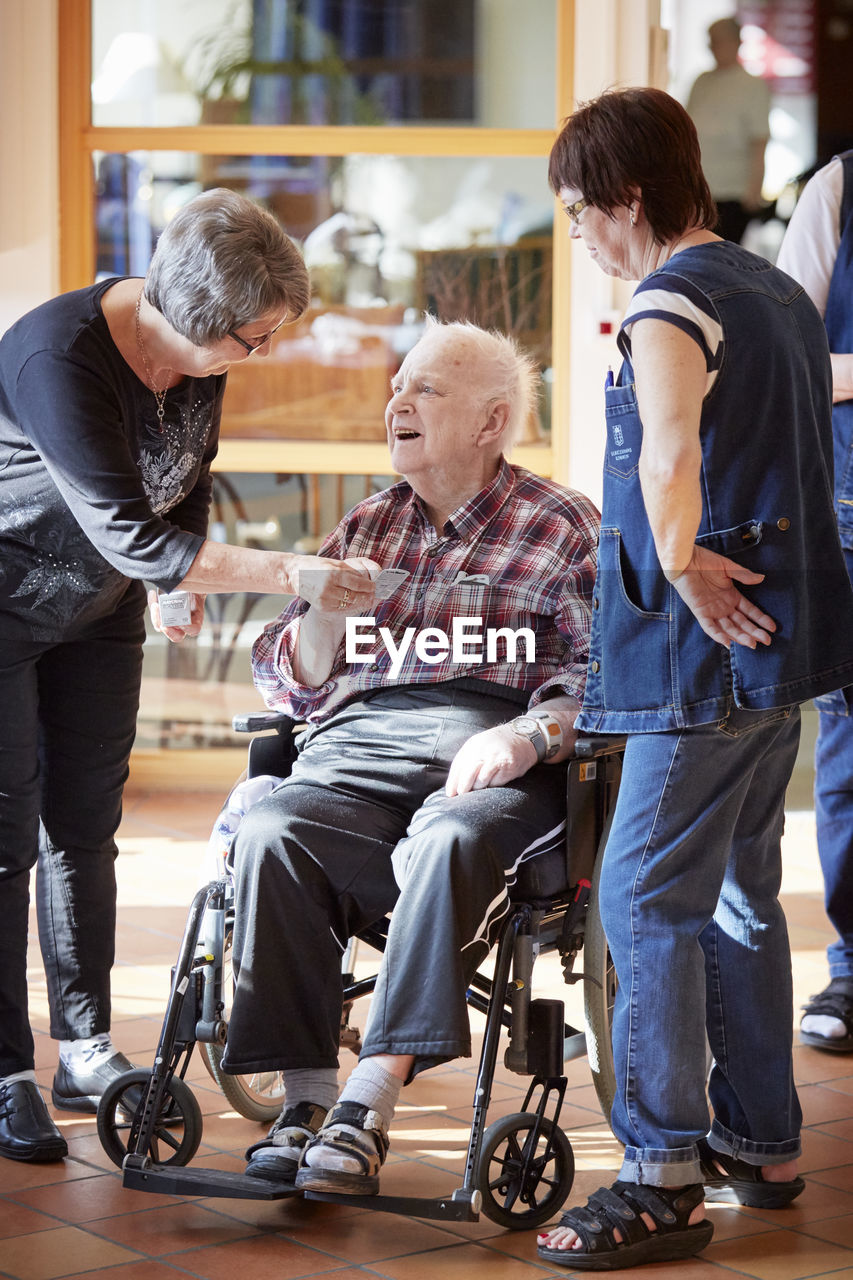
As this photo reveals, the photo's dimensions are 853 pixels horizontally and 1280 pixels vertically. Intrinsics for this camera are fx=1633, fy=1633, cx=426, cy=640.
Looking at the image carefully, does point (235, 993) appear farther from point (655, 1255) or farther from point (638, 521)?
point (638, 521)

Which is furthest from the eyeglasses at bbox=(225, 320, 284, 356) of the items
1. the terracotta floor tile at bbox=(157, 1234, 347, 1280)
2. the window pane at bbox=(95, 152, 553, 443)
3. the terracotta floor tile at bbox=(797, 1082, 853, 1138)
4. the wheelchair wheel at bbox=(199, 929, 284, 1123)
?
the window pane at bbox=(95, 152, 553, 443)

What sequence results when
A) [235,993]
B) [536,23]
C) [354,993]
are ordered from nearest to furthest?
1. [235,993]
2. [354,993]
3. [536,23]

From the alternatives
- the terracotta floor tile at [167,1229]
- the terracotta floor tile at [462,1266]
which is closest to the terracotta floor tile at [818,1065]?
the terracotta floor tile at [462,1266]

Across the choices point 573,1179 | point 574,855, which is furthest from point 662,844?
point 573,1179

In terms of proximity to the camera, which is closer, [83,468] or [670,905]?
[670,905]

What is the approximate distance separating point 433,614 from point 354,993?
55 centimetres

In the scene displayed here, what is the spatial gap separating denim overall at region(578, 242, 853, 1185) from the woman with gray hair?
1.53 feet

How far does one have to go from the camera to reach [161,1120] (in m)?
2.22

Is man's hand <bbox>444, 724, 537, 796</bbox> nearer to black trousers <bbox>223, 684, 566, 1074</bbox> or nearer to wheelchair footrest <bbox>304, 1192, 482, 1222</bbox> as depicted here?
black trousers <bbox>223, 684, 566, 1074</bbox>

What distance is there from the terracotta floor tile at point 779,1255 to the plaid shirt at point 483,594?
0.76 metres

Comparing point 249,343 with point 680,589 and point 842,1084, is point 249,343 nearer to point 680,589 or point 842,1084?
point 680,589

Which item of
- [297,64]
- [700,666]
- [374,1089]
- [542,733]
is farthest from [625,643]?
[297,64]

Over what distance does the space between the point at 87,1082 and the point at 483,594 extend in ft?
3.20

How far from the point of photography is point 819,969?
10.8 feet
